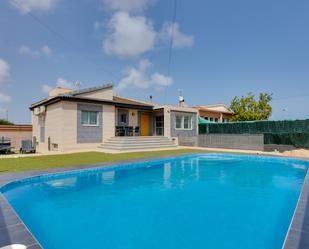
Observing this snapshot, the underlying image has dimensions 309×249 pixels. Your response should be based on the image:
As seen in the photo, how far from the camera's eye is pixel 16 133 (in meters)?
21.4

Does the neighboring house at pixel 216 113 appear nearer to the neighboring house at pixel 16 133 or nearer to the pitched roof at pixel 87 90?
the pitched roof at pixel 87 90

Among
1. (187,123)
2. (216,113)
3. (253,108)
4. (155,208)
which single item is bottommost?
(155,208)

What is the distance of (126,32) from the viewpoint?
57.5 ft

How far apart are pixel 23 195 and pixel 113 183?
3089 mm

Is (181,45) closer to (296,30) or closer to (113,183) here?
(296,30)

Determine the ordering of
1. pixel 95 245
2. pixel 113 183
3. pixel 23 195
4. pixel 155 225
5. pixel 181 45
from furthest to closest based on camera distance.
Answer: pixel 181 45
pixel 113 183
pixel 23 195
pixel 155 225
pixel 95 245

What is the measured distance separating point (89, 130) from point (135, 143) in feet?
14.4

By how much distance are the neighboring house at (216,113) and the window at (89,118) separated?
15882 mm

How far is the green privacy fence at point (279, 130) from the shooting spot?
17.2m

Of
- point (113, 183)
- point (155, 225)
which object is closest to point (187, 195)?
point (155, 225)

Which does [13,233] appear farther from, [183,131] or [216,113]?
[216,113]

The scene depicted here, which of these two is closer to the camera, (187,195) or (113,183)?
(187,195)

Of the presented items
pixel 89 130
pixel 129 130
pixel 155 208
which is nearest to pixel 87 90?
pixel 89 130

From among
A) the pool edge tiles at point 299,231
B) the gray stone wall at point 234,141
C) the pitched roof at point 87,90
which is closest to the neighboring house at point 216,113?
the gray stone wall at point 234,141
